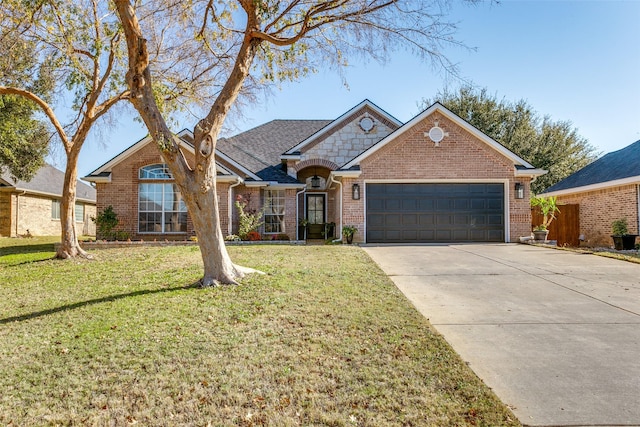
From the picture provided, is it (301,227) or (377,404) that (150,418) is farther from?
(301,227)

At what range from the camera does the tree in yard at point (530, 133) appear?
94.4 feet

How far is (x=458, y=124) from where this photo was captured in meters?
15.1

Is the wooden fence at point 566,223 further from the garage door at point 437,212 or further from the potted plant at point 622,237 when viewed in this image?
the garage door at point 437,212

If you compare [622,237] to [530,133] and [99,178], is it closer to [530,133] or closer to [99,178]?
[530,133]

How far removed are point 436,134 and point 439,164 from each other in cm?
114

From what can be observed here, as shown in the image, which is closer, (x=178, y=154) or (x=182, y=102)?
(x=178, y=154)

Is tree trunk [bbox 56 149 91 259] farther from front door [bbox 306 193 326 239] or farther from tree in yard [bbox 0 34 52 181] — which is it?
front door [bbox 306 193 326 239]

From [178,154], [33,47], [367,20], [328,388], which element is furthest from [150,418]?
[33,47]

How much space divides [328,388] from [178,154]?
5027 mm

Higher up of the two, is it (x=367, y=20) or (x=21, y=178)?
(x=367, y=20)

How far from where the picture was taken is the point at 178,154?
22.6 feet

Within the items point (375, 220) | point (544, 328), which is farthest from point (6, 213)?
point (544, 328)

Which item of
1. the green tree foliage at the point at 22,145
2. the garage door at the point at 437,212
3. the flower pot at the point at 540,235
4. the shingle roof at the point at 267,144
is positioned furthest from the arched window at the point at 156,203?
the flower pot at the point at 540,235

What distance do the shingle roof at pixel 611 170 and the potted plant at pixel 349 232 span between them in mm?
9868
